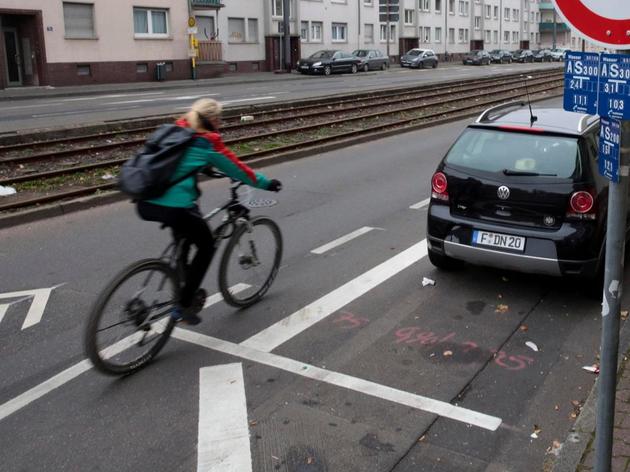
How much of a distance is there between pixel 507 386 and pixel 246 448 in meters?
1.75

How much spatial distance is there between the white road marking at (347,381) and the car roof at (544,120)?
2902 millimetres

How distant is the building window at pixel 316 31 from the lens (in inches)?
2056

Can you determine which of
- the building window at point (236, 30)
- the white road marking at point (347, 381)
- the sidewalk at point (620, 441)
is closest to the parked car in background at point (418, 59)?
the building window at point (236, 30)

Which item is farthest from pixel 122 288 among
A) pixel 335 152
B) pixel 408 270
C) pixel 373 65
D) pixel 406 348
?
pixel 373 65

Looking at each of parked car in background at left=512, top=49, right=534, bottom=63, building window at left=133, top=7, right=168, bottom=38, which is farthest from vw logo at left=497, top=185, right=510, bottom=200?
parked car in background at left=512, top=49, right=534, bottom=63

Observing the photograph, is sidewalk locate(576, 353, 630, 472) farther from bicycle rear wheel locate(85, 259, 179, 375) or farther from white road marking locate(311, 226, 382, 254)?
white road marking locate(311, 226, 382, 254)

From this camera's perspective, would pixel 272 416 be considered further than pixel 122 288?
No

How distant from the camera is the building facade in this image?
32438 mm

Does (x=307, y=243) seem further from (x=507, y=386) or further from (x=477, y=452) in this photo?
(x=477, y=452)

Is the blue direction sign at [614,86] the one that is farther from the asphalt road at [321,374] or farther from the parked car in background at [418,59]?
the parked car in background at [418,59]

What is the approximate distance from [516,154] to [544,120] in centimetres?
60

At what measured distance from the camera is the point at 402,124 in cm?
1867

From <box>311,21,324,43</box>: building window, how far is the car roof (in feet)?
155

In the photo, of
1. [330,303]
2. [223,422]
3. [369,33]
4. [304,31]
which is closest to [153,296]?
[223,422]
